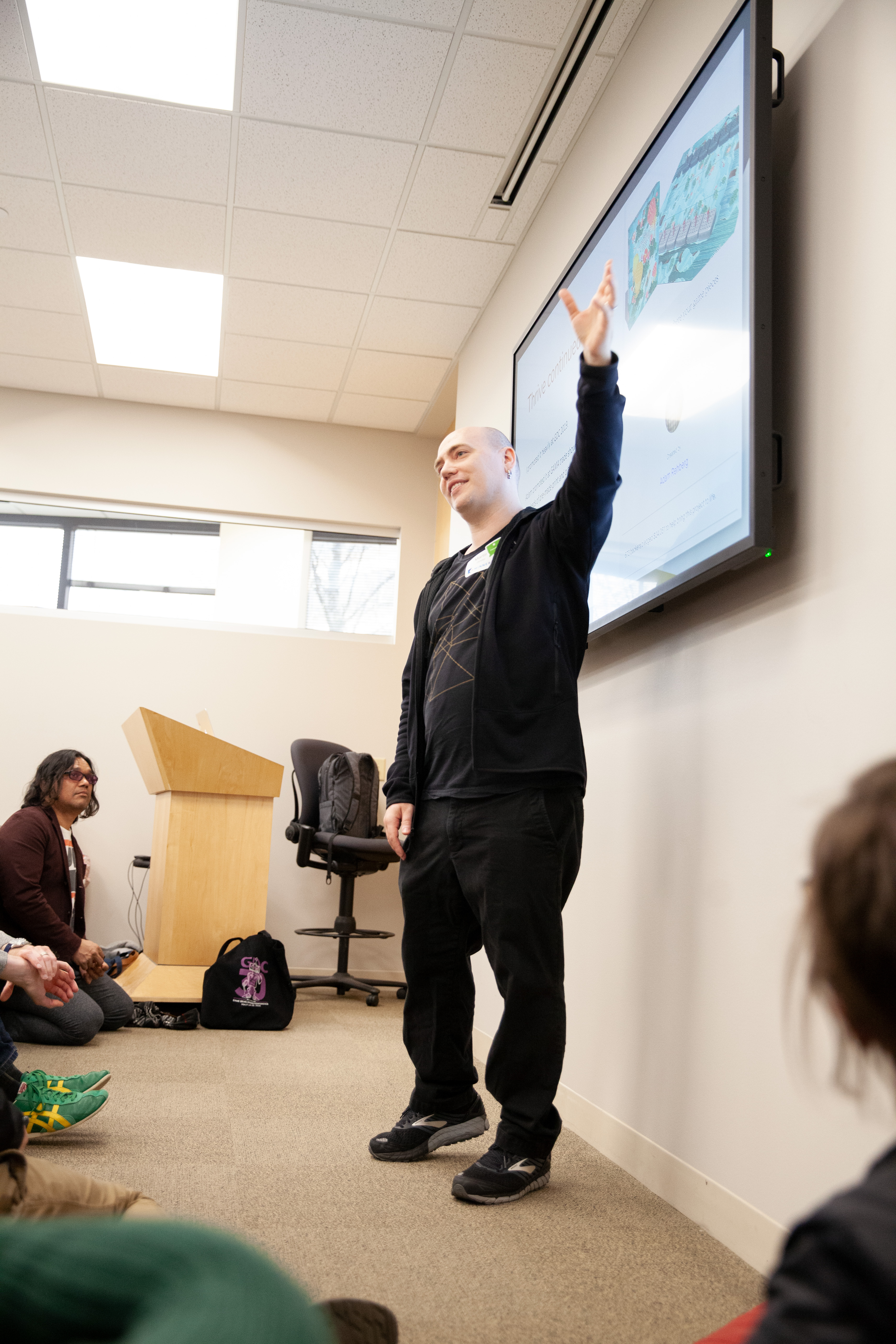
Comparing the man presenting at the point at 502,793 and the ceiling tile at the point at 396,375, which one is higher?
the ceiling tile at the point at 396,375

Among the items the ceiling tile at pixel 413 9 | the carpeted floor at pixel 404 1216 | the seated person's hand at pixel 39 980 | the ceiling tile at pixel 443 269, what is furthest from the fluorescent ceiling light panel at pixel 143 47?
the carpeted floor at pixel 404 1216

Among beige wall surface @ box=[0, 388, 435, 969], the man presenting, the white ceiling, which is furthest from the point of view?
beige wall surface @ box=[0, 388, 435, 969]

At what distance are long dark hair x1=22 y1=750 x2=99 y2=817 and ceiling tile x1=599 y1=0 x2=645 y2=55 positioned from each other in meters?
2.82

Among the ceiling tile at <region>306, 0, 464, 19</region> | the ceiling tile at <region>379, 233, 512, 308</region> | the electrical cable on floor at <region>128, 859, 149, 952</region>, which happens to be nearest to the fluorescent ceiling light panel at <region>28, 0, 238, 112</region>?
the ceiling tile at <region>306, 0, 464, 19</region>

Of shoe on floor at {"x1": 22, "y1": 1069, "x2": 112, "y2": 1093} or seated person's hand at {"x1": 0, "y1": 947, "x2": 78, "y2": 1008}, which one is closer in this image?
seated person's hand at {"x1": 0, "y1": 947, "x2": 78, "y2": 1008}

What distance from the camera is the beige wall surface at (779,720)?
4.69 ft

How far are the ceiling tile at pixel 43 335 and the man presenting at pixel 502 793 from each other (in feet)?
9.68

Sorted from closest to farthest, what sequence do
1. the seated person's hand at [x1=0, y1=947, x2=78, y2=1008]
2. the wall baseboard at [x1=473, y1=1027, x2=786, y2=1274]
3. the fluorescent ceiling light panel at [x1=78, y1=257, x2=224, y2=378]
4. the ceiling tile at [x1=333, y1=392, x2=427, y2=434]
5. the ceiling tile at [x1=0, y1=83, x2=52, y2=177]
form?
the wall baseboard at [x1=473, y1=1027, x2=786, y2=1274] < the seated person's hand at [x1=0, y1=947, x2=78, y2=1008] < the ceiling tile at [x1=0, y1=83, x2=52, y2=177] < the fluorescent ceiling light panel at [x1=78, y1=257, x2=224, y2=378] < the ceiling tile at [x1=333, y1=392, x2=427, y2=434]

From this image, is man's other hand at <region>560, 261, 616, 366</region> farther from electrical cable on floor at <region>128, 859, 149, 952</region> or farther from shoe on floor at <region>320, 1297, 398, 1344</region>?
electrical cable on floor at <region>128, 859, 149, 952</region>

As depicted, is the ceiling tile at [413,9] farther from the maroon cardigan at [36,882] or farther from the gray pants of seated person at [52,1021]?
the gray pants of seated person at [52,1021]

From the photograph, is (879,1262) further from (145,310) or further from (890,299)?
(145,310)

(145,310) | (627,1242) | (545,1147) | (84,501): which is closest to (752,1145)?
(627,1242)

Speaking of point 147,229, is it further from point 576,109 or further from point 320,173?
point 576,109

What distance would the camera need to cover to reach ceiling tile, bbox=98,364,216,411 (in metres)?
4.84
